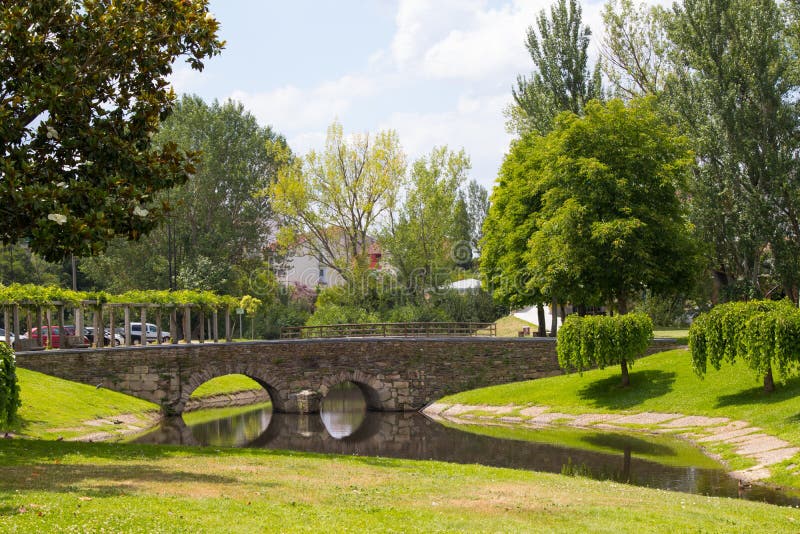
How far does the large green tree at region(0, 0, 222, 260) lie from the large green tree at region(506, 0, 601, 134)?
3954cm

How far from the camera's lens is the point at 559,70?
196 ft

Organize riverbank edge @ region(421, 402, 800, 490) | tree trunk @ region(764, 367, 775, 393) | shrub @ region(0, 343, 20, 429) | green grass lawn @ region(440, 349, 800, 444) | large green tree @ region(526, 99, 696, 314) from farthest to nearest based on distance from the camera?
1. large green tree @ region(526, 99, 696, 314)
2. tree trunk @ region(764, 367, 775, 393)
3. green grass lawn @ region(440, 349, 800, 444)
4. riverbank edge @ region(421, 402, 800, 490)
5. shrub @ region(0, 343, 20, 429)

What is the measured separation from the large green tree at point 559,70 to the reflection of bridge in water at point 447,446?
22.7 meters

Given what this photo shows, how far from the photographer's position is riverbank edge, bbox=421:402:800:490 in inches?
1132

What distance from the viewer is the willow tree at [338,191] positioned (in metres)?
70.3

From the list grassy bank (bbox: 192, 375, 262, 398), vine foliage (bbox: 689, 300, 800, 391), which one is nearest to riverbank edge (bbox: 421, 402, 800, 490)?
vine foliage (bbox: 689, 300, 800, 391)

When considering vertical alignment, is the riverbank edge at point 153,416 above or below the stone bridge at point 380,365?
below

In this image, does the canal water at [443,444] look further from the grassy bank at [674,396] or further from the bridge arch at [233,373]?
the grassy bank at [674,396]

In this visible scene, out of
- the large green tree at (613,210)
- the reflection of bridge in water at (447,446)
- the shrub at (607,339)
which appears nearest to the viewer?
the reflection of bridge in water at (447,446)

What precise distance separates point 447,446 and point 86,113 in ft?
77.2

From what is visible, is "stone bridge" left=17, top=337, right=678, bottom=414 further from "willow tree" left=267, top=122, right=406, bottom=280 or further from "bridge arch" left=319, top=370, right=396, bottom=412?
"willow tree" left=267, top=122, right=406, bottom=280

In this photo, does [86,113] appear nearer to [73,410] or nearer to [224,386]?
[73,410]

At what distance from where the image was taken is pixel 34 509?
1330 cm

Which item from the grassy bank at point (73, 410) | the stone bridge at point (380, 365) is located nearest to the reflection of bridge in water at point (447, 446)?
the stone bridge at point (380, 365)
